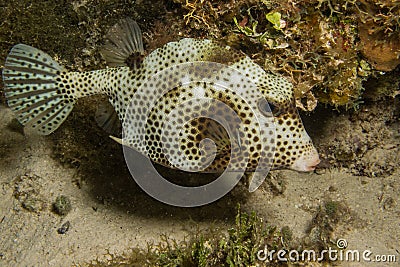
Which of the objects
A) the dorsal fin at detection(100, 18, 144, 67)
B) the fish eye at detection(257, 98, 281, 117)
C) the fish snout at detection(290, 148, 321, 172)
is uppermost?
the dorsal fin at detection(100, 18, 144, 67)

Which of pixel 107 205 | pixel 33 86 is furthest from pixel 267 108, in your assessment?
pixel 107 205

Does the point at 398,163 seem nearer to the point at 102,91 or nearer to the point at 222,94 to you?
the point at 222,94

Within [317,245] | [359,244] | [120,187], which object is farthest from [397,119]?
[120,187]

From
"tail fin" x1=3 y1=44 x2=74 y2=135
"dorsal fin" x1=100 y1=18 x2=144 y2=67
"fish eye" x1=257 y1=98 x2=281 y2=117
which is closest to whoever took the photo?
"fish eye" x1=257 y1=98 x2=281 y2=117

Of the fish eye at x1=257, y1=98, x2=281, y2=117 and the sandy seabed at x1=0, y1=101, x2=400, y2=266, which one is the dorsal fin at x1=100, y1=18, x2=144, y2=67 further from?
the sandy seabed at x1=0, y1=101, x2=400, y2=266

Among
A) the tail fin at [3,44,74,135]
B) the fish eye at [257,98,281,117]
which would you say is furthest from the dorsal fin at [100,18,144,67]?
the fish eye at [257,98,281,117]

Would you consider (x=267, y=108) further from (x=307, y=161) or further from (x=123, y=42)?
(x=123, y=42)
